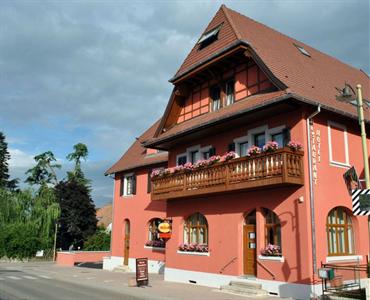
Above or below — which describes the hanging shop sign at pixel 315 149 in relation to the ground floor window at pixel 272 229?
above

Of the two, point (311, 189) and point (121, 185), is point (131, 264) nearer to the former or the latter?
point (121, 185)

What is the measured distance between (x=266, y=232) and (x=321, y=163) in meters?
3.36

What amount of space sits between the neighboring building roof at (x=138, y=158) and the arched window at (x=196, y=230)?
19.0ft

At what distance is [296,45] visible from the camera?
2217cm

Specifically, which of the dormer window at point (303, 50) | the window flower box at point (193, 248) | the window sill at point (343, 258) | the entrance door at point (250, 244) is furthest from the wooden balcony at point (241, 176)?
the dormer window at point (303, 50)

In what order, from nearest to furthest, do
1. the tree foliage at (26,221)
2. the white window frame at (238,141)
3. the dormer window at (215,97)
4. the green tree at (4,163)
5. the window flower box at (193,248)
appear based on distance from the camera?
the white window frame at (238,141) → the window flower box at (193,248) → the dormer window at (215,97) → the tree foliage at (26,221) → the green tree at (4,163)

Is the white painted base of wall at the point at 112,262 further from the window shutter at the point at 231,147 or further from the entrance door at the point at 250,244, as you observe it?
the window shutter at the point at 231,147

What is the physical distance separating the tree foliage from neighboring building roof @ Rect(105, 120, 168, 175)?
12.3 meters

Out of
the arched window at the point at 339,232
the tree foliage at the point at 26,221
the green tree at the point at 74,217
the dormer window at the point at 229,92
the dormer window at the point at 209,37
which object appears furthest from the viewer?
the green tree at the point at 74,217

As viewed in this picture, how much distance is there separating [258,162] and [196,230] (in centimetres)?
614

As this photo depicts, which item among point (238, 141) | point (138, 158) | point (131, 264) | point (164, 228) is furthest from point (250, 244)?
point (138, 158)

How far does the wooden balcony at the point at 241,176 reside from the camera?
1462 cm

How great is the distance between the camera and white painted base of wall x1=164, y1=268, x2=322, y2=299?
46.5 feet

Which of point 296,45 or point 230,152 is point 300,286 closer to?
point 230,152
